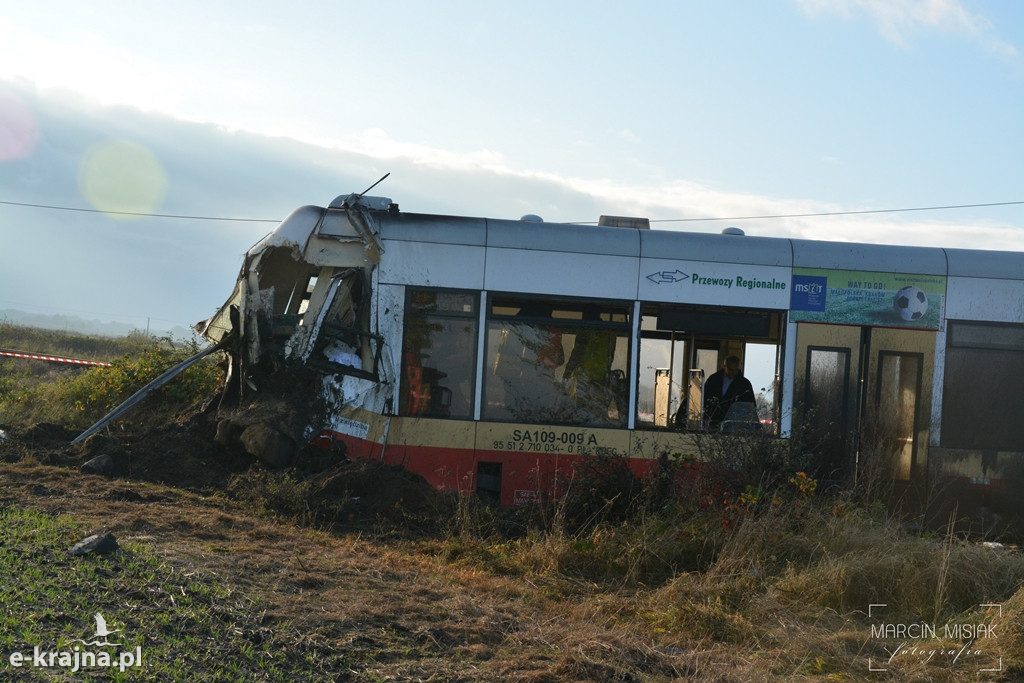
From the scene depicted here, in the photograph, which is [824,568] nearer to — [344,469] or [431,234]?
[344,469]

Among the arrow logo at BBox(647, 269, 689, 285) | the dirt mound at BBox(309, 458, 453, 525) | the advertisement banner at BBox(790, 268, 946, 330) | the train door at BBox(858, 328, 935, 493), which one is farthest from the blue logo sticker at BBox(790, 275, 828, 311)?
the dirt mound at BBox(309, 458, 453, 525)

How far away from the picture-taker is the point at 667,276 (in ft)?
35.1

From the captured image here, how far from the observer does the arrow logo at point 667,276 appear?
35.0ft

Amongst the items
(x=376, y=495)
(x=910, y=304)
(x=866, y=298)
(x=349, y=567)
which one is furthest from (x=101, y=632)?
(x=910, y=304)

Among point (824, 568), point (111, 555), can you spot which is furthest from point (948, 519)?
point (111, 555)

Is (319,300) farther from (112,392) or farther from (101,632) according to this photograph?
(112,392)

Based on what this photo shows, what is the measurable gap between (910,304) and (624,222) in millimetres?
3292

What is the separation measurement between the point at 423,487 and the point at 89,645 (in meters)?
4.91

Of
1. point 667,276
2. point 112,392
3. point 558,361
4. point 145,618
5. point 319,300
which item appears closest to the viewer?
point 145,618

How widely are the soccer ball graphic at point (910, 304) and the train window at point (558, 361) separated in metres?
3.02

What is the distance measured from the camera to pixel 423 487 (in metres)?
9.48

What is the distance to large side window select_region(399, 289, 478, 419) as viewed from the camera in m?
10.2

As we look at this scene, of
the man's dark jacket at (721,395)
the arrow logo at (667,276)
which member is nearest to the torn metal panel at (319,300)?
the arrow logo at (667,276)

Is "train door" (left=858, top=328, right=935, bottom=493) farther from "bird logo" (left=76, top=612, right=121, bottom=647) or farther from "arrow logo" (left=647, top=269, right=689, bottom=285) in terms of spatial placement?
"bird logo" (left=76, top=612, right=121, bottom=647)
